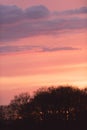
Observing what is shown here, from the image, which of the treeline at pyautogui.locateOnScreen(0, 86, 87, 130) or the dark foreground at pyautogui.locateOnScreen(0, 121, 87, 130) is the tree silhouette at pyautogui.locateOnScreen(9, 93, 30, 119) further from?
the dark foreground at pyautogui.locateOnScreen(0, 121, 87, 130)

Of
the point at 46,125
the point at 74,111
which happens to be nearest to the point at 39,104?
the point at 74,111

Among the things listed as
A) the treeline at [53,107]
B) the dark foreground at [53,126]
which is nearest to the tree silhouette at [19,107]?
the treeline at [53,107]

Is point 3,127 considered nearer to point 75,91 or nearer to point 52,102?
point 52,102

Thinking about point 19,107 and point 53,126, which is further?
point 19,107

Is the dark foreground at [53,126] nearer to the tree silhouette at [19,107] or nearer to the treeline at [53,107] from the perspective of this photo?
the treeline at [53,107]

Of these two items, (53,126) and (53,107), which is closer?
(53,126)

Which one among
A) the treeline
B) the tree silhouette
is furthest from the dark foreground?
the tree silhouette

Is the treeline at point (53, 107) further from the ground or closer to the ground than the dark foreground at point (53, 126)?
further from the ground

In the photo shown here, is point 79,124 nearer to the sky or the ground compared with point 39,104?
nearer to the ground

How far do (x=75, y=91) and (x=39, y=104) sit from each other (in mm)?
5881

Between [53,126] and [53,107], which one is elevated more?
[53,107]

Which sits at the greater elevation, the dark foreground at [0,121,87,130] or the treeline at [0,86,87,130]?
the treeline at [0,86,87,130]

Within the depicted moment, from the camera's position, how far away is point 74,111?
68.4 metres

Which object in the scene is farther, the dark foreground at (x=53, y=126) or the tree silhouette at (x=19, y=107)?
the tree silhouette at (x=19, y=107)
